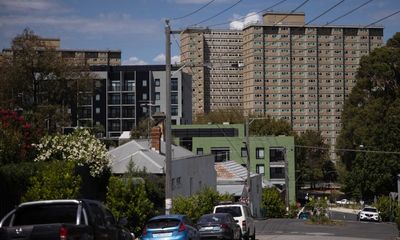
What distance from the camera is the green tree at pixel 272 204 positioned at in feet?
247

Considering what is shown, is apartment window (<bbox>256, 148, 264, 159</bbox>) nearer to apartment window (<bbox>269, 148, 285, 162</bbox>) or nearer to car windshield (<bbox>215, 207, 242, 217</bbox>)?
apartment window (<bbox>269, 148, 285, 162</bbox>)

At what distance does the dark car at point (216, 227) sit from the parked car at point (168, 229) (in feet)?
13.2

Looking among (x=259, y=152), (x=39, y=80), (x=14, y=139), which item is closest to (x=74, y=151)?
(x=14, y=139)

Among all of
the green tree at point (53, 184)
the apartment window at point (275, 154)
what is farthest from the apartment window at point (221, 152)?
the green tree at point (53, 184)


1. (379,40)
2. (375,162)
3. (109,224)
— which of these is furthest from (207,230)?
(379,40)

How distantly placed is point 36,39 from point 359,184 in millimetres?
49305

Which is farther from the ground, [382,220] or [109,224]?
[109,224]

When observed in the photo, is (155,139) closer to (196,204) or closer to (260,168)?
(196,204)

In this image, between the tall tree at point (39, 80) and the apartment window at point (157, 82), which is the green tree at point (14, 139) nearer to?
the tall tree at point (39, 80)

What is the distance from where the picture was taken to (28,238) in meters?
13.6

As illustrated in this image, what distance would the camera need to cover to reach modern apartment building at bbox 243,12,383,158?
185625 millimetres

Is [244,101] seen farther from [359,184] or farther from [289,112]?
[359,184]

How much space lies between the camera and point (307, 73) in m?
188

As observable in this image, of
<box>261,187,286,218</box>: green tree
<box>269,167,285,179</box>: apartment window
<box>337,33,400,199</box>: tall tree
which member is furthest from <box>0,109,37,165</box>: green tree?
<box>269,167,285,179</box>: apartment window
